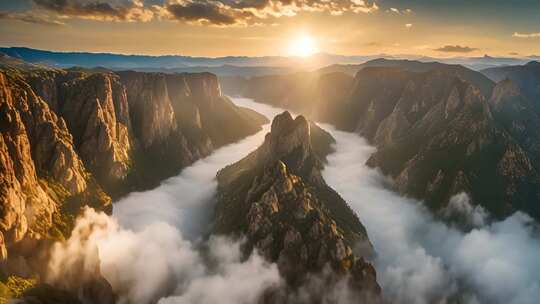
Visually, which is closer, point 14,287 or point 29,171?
point 14,287

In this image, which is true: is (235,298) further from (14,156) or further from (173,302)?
(14,156)

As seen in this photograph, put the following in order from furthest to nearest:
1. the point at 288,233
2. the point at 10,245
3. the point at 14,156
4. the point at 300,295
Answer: the point at 288,233, the point at 300,295, the point at 14,156, the point at 10,245

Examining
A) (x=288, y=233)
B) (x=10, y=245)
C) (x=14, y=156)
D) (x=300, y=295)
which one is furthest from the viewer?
(x=288, y=233)

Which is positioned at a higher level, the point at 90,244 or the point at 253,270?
the point at 90,244

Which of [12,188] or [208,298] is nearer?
[12,188]

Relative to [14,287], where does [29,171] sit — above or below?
above

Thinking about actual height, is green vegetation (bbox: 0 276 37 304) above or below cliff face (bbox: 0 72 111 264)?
A: below

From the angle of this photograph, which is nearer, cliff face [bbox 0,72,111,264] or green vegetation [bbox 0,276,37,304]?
green vegetation [bbox 0,276,37,304]

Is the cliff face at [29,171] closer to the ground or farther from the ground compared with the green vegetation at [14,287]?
farther from the ground

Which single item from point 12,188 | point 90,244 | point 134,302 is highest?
point 12,188

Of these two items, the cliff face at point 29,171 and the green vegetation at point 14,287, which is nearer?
the green vegetation at point 14,287

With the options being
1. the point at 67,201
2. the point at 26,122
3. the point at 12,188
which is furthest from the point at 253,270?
the point at 26,122
